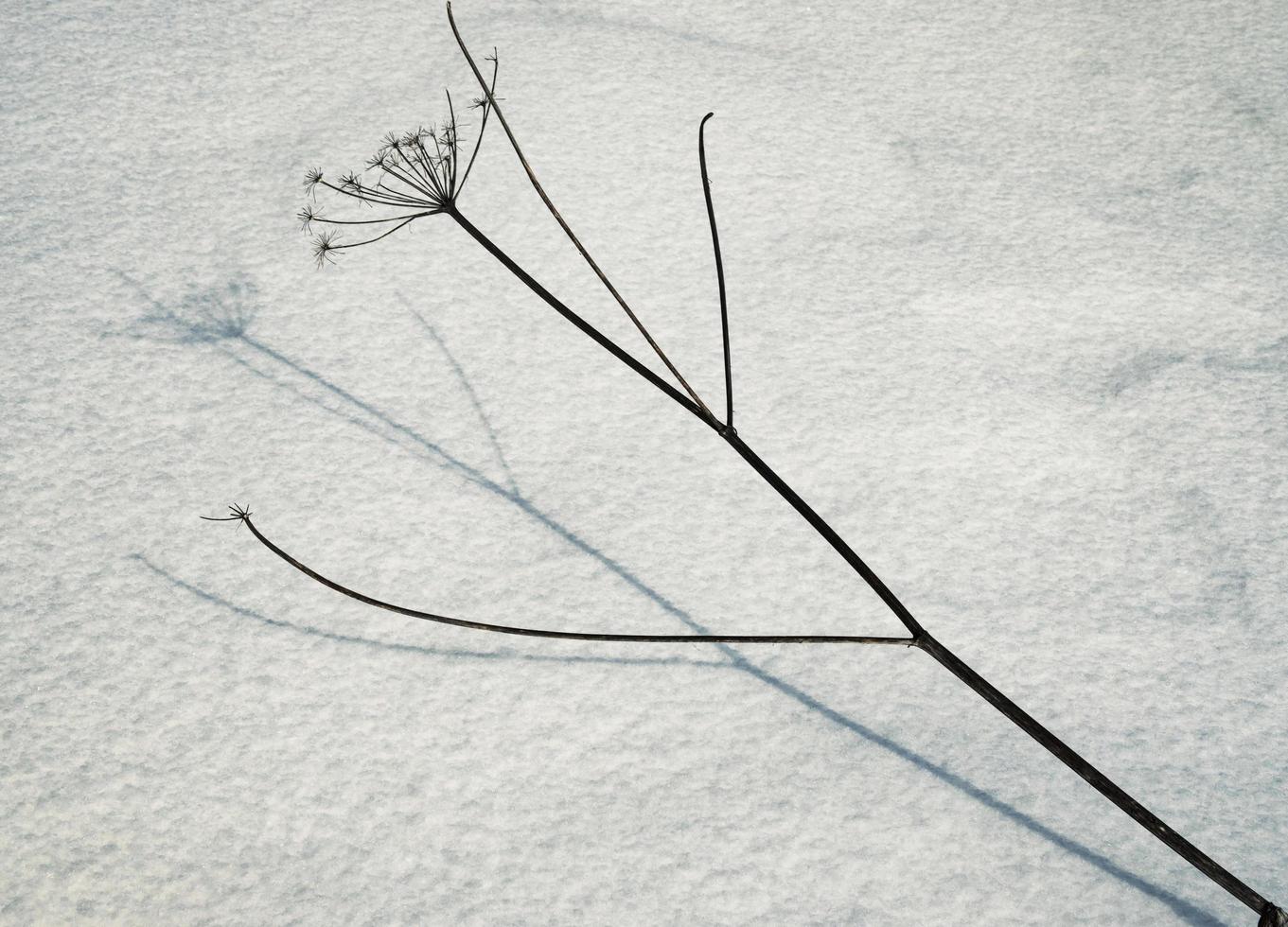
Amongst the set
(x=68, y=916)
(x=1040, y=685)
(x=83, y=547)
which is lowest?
(x=68, y=916)

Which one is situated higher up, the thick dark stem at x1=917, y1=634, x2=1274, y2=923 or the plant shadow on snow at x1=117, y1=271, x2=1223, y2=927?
the plant shadow on snow at x1=117, y1=271, x2=1223, y2=927

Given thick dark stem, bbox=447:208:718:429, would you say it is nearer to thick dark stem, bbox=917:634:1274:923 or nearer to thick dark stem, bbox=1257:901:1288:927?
thick dark stem, bbox=917:634:1274:923

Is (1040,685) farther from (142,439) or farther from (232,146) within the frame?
(232,146)

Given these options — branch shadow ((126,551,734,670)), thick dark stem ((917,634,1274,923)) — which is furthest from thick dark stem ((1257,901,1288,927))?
branch shadow ((126,551,734,670))

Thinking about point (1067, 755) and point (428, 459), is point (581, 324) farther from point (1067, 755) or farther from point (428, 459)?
point (428, 459)

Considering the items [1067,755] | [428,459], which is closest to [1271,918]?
[1067,755]

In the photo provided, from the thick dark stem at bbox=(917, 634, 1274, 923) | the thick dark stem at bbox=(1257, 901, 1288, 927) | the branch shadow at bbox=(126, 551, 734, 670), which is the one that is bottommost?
the thick dark stem at bbox=(1257, 901, 1288, 927)

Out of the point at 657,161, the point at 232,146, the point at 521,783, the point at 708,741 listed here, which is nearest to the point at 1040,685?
the point at 708,741

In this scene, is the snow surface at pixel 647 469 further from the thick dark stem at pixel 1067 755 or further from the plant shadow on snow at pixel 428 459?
the thick dark stem at pixel 1067 755
